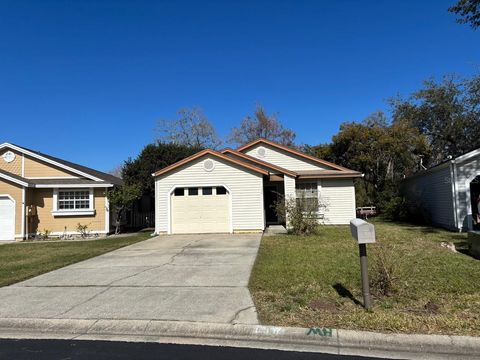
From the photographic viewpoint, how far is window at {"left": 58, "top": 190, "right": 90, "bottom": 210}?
19250 millimetres

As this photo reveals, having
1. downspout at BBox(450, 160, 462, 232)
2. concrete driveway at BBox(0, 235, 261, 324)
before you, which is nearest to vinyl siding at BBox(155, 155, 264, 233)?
concrete driveway at BBox(0, 235, 261, 324)

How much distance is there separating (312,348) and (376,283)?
2.51m

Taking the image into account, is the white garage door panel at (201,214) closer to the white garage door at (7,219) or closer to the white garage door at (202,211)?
the white garage door at (202,211)

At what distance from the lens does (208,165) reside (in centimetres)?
1775

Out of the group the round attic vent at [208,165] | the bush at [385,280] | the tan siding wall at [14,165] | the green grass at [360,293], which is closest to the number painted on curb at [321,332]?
the green grass at [360,293]

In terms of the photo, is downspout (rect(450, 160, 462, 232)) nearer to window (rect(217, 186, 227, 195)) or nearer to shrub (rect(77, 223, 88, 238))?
window (rect(217, 186, 227, 195))

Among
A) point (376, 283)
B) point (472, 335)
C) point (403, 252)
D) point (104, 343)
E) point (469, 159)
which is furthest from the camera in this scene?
point (469, 159)

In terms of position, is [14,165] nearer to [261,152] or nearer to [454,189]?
[261,152]

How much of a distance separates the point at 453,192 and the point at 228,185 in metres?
9.90

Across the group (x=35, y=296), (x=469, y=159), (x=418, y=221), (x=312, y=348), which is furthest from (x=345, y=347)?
(x=418, y=221)

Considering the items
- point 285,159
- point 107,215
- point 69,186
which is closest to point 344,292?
point 107,215

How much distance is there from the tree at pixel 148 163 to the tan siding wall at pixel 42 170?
8521 millimetres

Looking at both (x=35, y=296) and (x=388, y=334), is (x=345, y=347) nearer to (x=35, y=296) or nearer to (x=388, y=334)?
(x=388, y=334)

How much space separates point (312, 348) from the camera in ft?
14.0
